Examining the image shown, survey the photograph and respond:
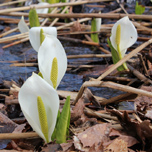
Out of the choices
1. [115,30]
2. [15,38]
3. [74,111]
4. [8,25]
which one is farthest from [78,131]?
[8,25]

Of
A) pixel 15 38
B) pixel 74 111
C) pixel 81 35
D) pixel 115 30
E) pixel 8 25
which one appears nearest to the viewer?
pixel 74 111

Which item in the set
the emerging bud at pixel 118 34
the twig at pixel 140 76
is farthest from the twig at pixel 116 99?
the emerging bud at pixel 118 34

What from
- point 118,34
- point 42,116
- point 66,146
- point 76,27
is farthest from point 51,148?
point 76,27

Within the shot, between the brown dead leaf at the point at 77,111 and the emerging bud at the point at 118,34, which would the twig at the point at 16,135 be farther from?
the emerging bud at the point at 118,34

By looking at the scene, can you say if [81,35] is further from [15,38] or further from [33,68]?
[33,68]

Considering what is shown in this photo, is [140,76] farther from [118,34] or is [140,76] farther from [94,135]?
[94,135]

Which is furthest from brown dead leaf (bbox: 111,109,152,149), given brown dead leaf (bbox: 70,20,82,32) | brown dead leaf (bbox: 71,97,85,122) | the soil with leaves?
brown dead leaf (bbox: 70,20,82,32)
